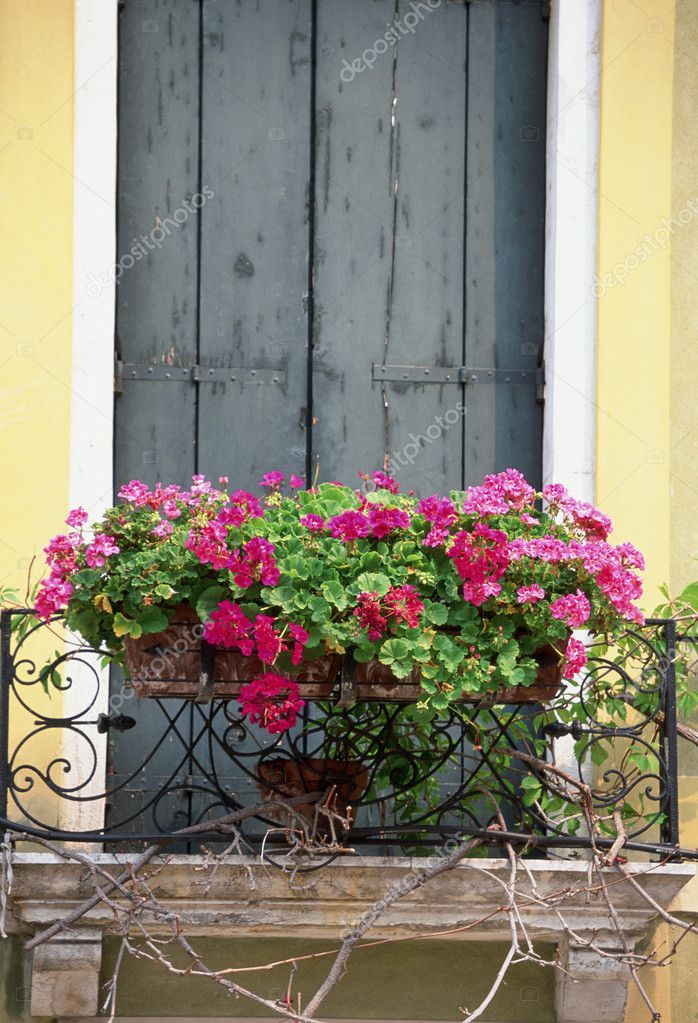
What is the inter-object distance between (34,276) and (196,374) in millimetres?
591

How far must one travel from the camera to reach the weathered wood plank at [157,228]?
18.6ft

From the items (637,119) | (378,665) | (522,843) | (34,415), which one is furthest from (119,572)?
(637,119)

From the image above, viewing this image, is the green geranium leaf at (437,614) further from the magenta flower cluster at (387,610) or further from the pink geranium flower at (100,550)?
the pink geranium flower at (100,550)

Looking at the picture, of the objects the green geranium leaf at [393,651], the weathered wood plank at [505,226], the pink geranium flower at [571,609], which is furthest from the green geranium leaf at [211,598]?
the weathered wood plank at [505,226]

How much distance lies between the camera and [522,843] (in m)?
5.03

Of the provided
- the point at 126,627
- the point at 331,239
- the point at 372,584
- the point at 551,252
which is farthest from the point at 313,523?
the point at 551,252

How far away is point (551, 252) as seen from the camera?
5734 millimetres

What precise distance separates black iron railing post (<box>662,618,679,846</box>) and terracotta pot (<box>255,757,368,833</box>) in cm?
87

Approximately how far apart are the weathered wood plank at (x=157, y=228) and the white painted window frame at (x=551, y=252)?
0.38 ft

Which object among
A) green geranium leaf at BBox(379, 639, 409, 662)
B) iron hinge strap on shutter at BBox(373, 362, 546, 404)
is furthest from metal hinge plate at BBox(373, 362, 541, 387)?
green geranium leaf at BBox(379, 639, 409, 662)

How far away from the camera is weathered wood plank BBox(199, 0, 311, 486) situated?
569 cm

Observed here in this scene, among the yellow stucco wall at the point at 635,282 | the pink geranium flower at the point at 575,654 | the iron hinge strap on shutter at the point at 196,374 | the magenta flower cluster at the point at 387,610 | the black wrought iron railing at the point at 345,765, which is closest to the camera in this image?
the magenta flower cluster at the point at 387,610

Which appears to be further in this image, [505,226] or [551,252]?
[505,226]

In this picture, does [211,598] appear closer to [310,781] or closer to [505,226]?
[310,781]
